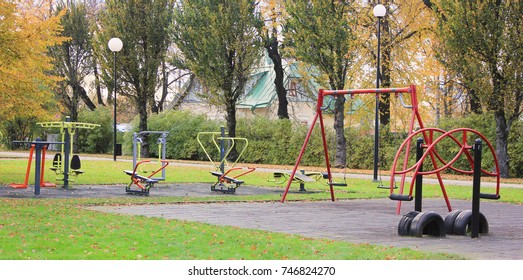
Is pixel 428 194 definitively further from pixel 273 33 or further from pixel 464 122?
pixel 273 33

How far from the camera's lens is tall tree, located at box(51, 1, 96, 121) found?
4850cm

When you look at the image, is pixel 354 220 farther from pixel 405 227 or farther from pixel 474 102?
pixel 474 102

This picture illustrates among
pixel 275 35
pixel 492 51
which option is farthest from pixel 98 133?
pixel 492 51

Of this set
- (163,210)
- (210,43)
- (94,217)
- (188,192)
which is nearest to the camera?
(94,217)

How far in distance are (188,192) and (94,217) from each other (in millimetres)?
7486

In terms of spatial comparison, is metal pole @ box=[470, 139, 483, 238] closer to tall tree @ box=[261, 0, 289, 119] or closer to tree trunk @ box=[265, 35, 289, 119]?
tall tree @ box=[261, 0, 289, 119]

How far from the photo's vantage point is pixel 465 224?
1199 cm

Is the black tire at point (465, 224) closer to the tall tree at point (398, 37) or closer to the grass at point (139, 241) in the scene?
the grass at point (139, 241)

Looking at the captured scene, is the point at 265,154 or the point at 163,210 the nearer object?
the point at 163,210

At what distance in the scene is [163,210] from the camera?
50.2 feet

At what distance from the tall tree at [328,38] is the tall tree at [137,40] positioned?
32.6 ft

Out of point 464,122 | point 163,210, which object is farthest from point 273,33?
point 163,210

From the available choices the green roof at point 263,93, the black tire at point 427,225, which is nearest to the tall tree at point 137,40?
the green roof at point 263,93

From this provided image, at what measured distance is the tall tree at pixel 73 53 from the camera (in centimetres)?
Result: 4850
